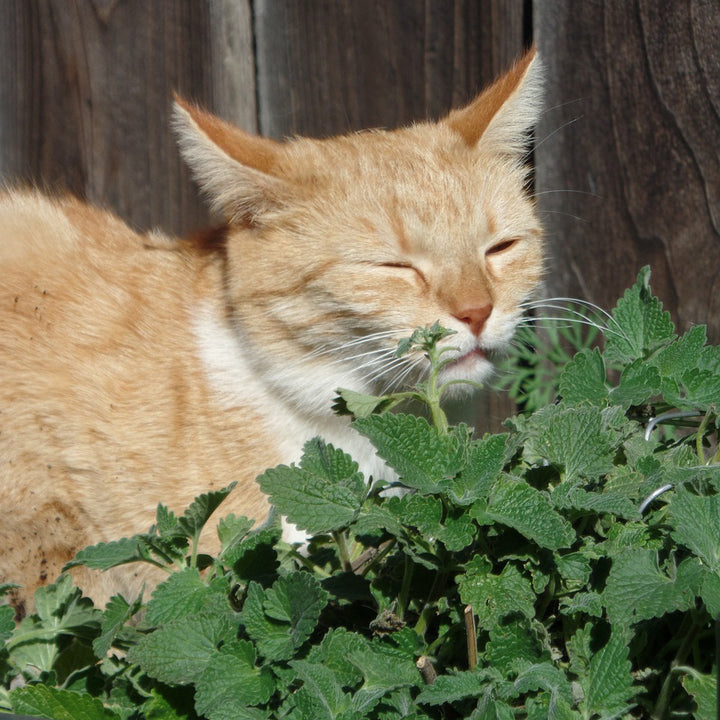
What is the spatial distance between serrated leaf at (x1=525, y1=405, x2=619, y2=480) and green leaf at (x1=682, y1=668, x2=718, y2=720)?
0.73 ft

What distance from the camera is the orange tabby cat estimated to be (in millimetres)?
2105

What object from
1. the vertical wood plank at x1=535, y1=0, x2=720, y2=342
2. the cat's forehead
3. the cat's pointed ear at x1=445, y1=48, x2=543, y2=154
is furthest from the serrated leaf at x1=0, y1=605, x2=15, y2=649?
the vertical wood plank at x1=535, y1=0, x2=720, y2=342

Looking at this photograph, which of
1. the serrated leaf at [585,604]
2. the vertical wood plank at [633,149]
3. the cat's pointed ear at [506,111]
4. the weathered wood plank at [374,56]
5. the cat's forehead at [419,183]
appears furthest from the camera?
the weathered wood plank at [374,56]

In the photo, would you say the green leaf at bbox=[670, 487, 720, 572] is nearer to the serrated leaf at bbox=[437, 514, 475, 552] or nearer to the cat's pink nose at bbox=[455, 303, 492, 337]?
the serrated leaf at bbox=[437, 514, 475, 552]

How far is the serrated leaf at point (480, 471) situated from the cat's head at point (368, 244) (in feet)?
3.49

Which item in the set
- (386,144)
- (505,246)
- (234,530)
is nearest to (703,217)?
(505,246)

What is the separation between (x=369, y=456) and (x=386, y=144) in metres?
0.79

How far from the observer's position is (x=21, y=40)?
322 centimetres

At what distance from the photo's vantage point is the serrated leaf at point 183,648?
0.88 metres

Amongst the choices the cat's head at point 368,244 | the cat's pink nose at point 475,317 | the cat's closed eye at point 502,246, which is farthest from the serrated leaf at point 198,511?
the cat's closed eye at point 502,246

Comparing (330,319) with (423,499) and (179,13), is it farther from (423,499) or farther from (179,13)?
(179,13)

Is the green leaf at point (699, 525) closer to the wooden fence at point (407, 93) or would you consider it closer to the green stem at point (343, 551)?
the green stem at point (343, 551)

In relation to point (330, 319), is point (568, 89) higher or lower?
higher

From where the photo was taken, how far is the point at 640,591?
2.78 ft
